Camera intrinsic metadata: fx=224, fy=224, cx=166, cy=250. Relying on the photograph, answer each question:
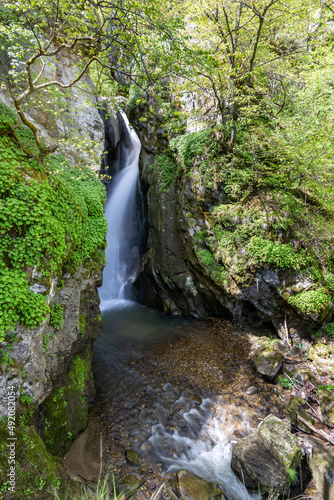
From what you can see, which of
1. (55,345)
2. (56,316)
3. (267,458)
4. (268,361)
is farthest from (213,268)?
(55,345)

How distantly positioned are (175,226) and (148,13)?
743 centimetres

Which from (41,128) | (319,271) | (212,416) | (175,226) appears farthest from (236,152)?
(212,416)

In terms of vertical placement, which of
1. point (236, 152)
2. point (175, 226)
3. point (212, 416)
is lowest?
point (212, 416)

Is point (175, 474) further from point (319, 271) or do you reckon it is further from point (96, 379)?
point (319, 271)

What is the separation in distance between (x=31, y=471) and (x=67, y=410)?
144cm

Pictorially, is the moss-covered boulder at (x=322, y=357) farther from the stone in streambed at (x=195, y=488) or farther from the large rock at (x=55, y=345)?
the large rock at (x=55, y=345)

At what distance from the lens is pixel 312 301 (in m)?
6.79

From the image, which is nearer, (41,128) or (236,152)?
(41,128)

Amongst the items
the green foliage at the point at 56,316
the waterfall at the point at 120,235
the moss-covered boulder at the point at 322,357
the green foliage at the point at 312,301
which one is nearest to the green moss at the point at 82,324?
the green foliage at the point at 56,316

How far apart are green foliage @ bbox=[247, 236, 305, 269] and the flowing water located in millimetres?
2982

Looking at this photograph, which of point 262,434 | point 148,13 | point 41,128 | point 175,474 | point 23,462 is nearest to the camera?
point 23,462

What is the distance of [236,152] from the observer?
8719mm

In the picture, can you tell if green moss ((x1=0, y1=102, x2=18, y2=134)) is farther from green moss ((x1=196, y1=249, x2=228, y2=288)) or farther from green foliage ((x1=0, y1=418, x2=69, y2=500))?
green moss ((x1=196, y1=249, x2=228, y2=288))

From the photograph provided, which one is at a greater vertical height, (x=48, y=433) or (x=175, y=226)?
(x=175, y=226)
